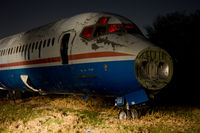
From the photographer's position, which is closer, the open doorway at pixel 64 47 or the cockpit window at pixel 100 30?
the cockpit window at pixel 100 30

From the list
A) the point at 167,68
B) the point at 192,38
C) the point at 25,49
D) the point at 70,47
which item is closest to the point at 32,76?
the point at 25,49

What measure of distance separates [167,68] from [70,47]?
3667mm

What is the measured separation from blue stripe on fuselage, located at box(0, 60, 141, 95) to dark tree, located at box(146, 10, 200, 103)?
23.7ft

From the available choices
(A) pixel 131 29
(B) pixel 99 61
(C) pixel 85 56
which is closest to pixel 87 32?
(C) pixel 85 56

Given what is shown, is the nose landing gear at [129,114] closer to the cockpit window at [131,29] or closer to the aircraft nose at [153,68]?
the aircraft nose at [153,68]

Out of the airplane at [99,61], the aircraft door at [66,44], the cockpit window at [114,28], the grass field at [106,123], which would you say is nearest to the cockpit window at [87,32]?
the airplane at [99,61]

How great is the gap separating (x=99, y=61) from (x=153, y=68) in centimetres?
174

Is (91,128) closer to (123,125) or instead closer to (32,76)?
(123,125)

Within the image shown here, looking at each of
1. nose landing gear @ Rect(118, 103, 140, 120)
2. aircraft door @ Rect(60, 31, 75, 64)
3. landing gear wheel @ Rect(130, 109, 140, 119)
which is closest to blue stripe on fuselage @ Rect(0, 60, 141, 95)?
aircraft door @ Rect(60, 31, 75, 64)

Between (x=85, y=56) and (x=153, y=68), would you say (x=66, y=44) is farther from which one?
(x=153, y=68)

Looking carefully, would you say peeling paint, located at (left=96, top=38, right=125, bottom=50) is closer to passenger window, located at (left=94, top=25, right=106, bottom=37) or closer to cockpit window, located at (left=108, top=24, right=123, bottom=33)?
passenger window, located at (left=94, top=25, right=106, bottom=37)

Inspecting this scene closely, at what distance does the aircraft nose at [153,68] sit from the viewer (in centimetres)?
656

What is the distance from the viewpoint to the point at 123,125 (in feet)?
23.4

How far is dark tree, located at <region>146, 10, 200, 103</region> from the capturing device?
15844 millimetres
